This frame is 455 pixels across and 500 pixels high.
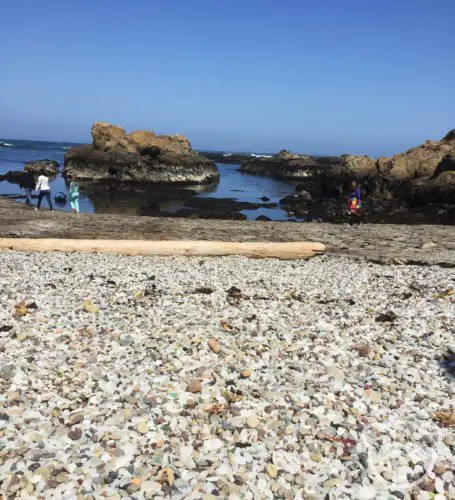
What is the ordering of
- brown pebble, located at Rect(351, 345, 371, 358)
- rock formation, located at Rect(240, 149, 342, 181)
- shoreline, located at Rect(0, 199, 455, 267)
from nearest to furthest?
brown pebble, located at Rect(351, 345, 371, 358) → shoreline, located at Rect(0, 199, 455, 267) → rock formation, located at Rect(240, 149, 342, 181)

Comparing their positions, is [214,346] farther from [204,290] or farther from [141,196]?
[141,196]

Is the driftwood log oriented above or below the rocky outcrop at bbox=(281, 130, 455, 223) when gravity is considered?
below

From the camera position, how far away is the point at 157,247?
47.3 ft

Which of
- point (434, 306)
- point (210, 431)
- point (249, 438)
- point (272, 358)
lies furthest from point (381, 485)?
point (434, 306)

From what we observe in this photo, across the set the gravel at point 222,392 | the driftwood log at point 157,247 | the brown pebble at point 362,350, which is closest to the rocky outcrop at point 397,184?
the driftwood log at point 157,247

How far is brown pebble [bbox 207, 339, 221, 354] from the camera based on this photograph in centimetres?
688

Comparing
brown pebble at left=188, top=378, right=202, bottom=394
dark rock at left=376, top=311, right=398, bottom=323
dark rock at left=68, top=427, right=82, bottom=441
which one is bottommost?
dark rock at left=68, top=427, right=82, bottom=441

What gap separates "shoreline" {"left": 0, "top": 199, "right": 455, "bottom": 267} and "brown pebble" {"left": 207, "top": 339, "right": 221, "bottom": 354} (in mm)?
9333

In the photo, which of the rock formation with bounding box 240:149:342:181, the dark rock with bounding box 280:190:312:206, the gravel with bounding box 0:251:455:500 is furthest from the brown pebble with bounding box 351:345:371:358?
the rock formation with bounding box 240:149:342:181

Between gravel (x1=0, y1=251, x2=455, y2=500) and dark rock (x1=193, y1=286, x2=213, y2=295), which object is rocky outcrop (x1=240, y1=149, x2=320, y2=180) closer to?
dark rock (x1=193, y1=286, x2=213, y2=295)

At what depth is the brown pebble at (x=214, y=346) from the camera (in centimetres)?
688

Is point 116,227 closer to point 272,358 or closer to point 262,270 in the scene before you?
point 262,270

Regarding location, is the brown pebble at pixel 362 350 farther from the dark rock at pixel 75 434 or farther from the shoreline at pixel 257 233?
the shoreline at pixel 257 233

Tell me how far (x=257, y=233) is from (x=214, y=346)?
42.5ft
